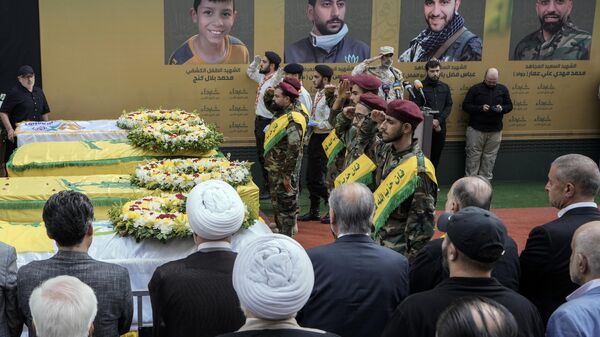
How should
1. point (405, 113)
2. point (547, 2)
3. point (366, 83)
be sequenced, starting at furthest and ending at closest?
point (547, 2), point (366, 83), point (405, 113)

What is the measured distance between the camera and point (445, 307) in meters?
2.38

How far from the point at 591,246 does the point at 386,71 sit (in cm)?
688

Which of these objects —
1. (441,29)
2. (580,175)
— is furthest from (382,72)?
(580,175)

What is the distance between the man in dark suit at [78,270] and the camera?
290 centimetres

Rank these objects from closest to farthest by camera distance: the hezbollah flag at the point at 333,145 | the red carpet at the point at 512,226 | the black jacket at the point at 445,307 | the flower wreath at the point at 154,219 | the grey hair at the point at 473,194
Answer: the black jacket at the point at 445,307
the grey hair at the point at 473,194
the flower wreath at the point at 154,219
the hezbollah flag at the point at 333,145
the red carpet at the point at 512,226

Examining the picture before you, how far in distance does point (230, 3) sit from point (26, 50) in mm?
2658

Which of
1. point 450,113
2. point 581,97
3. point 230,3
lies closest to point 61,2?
point 230,3

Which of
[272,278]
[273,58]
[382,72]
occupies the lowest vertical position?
[272,278]

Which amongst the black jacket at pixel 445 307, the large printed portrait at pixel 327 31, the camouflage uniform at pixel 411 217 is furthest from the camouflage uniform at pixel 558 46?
the black jacket at pixel 445 307

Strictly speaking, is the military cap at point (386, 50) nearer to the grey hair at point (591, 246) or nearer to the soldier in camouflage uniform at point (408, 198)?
the soldier in camouflage uniform at point (408, 198)

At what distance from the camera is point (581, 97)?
34.8 ft

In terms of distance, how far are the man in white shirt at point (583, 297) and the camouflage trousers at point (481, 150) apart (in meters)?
7.40

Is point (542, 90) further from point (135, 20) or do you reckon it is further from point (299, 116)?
point (135, 20)

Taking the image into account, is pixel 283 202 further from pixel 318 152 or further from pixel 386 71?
pixel 386 71
